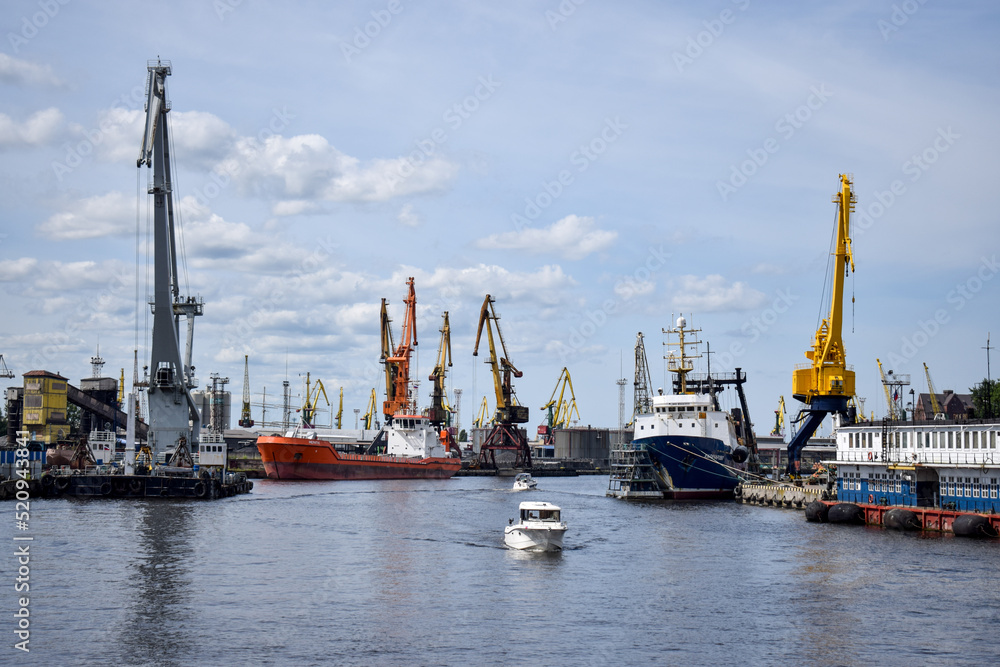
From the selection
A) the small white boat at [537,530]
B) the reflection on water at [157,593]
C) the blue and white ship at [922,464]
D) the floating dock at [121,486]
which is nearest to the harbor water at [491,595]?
the reflection on water at [157,593]

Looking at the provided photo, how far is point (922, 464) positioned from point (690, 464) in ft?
100

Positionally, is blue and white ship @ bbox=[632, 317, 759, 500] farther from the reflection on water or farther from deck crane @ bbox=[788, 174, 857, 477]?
the reflection on water

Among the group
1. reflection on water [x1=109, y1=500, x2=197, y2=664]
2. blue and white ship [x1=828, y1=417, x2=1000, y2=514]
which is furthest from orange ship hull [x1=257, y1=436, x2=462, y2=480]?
blue and white ship [x1=828, y1=417, x2=1000, y2=514]

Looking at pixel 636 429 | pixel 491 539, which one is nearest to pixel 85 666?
pixel 491 539

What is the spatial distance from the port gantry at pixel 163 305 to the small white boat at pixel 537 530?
174ft

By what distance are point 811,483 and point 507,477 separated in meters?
88.5

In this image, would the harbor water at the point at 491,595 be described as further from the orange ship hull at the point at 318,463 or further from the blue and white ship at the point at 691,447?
the orange ship hull at the point at 318,463

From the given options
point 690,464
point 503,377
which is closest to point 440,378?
point 503,377

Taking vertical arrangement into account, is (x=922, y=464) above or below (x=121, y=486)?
above

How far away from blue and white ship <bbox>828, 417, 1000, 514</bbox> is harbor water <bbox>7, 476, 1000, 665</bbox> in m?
3.72

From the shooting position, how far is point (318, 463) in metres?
129

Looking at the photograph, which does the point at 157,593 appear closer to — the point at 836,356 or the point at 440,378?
the point at 836,356

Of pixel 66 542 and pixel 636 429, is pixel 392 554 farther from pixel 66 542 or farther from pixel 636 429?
pixel 636 429

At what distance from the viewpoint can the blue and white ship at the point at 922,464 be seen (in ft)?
189
